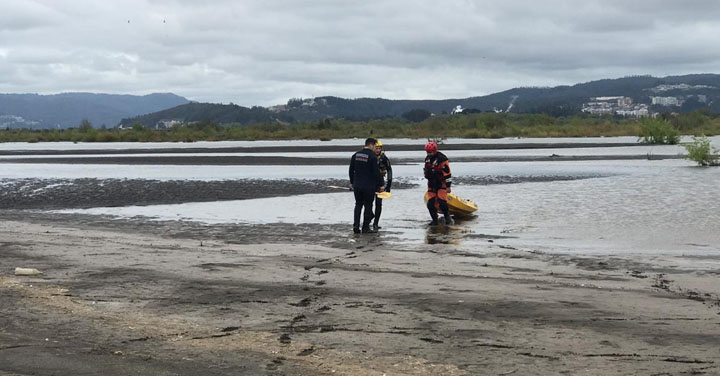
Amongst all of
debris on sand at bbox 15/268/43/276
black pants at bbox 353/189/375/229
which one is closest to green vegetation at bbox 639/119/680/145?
black pants at bbox 353/189/375/229

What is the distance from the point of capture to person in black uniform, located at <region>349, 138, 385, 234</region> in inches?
722

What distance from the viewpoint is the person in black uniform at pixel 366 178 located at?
18.3m

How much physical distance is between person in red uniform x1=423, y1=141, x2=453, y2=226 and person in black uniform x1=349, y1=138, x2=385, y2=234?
4.03ft

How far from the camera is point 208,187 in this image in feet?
112

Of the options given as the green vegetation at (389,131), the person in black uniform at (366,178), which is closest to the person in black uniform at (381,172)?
the person in black uniform at (366,178)

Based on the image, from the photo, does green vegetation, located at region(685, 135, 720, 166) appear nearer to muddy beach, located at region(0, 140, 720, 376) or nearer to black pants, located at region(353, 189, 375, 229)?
muddy beach, located at region(0, 140, 720, 376)

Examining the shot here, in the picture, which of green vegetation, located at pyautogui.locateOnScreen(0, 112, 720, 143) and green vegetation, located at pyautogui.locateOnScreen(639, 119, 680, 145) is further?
green vegetation, located at pyautogui.locateOnScreen(0, 112, 720, 143)

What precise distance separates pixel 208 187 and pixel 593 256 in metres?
21.4

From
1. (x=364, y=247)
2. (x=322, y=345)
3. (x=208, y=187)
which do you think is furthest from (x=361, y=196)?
(x=208, y=187)

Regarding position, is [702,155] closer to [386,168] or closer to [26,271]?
[386,168]

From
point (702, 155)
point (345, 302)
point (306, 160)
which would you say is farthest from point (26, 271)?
point (306, 160)

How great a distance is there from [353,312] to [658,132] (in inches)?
2901

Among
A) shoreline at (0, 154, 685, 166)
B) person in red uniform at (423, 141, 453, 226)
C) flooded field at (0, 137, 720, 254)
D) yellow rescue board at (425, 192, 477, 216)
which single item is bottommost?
shoreline at (0, 154, 685, 166)

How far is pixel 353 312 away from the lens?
375 inches
